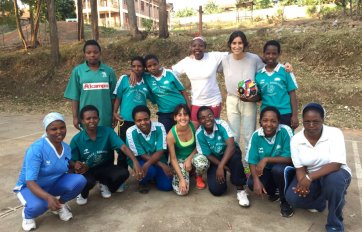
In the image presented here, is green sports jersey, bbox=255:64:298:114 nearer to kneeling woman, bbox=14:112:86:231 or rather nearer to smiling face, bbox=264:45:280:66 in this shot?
smiling face, bbox=264:45:280:66

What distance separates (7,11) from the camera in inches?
658

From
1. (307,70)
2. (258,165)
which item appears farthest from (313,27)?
(258,165)

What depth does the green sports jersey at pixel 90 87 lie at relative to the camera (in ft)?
13.0

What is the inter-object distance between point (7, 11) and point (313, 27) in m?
14.4

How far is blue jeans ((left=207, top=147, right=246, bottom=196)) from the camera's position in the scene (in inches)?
141

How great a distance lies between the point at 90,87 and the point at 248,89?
1849 millimetres

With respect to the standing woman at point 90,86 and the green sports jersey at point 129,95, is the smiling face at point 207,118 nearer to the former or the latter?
the green sports jersey at point 129,95

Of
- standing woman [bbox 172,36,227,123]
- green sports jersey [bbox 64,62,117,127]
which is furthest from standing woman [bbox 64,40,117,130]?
standing woman [bbox 172,36,227,123]

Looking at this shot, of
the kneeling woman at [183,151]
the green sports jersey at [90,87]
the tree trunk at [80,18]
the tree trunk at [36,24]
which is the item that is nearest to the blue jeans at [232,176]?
the kneeling woman at [183,151]

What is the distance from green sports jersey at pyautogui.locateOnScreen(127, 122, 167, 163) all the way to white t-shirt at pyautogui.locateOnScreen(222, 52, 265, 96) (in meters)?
1.05

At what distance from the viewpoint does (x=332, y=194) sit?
2.78 m

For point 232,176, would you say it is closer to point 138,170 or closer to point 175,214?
point 175,214

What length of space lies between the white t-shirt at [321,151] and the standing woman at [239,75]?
103 centimetres

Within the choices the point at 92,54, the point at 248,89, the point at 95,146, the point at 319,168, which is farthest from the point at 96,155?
the point at 319,168
